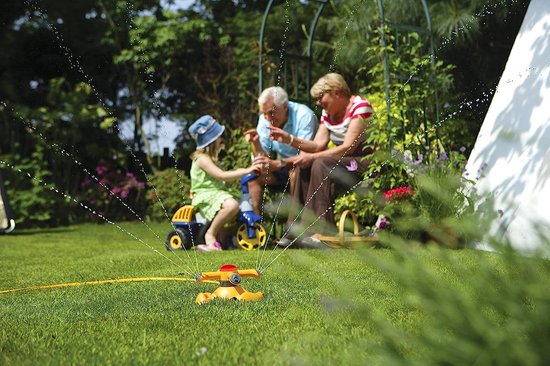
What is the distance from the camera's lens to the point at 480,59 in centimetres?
963

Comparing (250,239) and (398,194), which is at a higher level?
(398,194)

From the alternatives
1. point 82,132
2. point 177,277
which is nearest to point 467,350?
point 177,277

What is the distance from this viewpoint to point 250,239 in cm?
577

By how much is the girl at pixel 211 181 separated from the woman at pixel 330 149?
34 centimetres

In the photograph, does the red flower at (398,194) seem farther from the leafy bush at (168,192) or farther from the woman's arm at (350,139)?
the leafy bush at (168,192)

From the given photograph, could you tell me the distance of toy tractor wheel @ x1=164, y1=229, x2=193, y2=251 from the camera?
5715 millimetres

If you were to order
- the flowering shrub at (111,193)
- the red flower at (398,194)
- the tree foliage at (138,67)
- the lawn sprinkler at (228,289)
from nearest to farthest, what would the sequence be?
the lawn sprinkler at (228,289) < the red flower at (398,194) < the tree foliage at (138,67) < the flowering shrub at (111,193)

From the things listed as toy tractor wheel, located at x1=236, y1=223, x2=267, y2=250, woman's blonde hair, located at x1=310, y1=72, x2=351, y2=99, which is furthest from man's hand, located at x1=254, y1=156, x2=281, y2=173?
woman's blonde hair, located at x1=310, y1=72, x2=351, y2=99

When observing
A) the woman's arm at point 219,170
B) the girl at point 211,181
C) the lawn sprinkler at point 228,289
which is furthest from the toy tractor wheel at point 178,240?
the lawn sprinkler at point 228,289

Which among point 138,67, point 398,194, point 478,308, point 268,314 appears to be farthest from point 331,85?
point 138,67

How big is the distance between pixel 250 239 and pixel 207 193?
1.52 ft

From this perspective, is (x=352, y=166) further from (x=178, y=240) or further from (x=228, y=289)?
(x=228, y=289)

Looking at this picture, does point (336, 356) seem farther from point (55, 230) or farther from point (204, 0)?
point (204, 0)

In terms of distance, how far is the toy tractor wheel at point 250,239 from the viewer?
5.68 m
